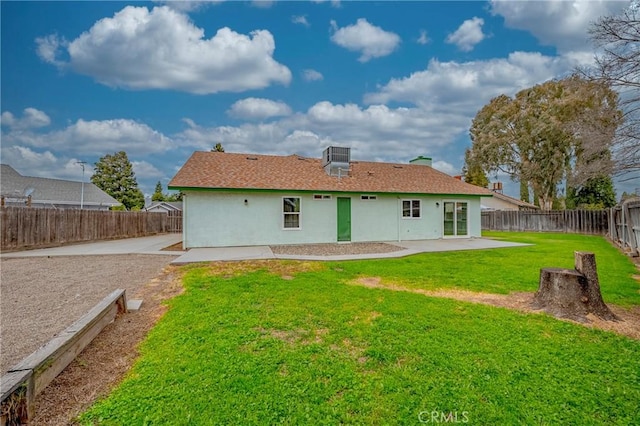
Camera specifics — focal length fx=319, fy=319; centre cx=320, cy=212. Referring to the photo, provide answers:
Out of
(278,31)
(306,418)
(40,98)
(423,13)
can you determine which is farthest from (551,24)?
(40,98)

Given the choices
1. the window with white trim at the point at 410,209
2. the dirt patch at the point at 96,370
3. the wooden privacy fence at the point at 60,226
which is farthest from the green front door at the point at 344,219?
the wooden privacy fence at the point at 60,226

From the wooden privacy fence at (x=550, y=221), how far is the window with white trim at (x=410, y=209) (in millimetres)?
12599

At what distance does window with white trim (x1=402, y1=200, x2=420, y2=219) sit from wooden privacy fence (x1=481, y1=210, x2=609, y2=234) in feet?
41.3

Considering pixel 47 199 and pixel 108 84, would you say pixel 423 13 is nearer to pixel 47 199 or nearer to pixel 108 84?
pixel 108 84

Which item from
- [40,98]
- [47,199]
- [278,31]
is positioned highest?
[278,31]

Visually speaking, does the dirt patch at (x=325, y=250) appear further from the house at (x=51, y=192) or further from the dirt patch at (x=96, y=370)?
the house at (x=51, y=192)

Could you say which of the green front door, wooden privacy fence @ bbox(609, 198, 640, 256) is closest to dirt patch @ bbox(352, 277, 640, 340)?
the green front door

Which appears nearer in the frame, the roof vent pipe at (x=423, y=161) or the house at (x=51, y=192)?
the roof vent pipe at (x=423, y=161)

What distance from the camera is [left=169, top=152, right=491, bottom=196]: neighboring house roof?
45.4 ft

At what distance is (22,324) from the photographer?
4.74 metres

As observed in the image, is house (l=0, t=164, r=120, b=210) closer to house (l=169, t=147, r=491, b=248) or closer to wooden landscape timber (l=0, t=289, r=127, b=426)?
house (l=169, t=147, r=491, b=248)

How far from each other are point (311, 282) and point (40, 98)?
19.0m

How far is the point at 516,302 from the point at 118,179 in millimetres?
47688

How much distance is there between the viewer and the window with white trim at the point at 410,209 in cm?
1634
